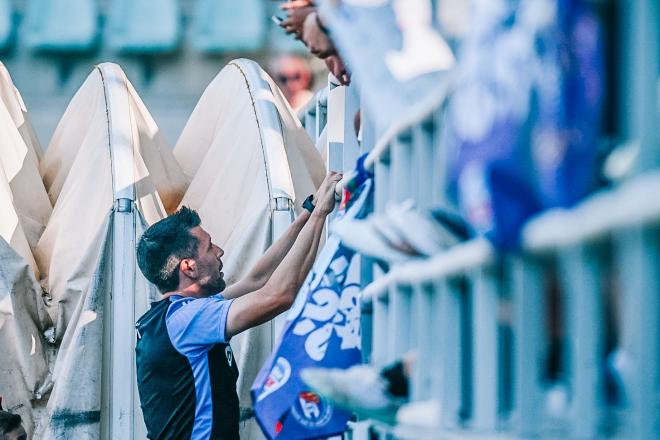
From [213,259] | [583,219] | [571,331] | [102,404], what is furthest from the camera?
[102,404]

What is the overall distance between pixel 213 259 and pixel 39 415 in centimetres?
113

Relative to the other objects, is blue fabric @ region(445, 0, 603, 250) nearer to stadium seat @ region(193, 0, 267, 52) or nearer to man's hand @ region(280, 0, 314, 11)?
man's hand @ region(280, 0, 314, 11)

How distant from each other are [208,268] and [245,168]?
1120 mm

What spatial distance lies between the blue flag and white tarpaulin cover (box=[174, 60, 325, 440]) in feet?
6.28

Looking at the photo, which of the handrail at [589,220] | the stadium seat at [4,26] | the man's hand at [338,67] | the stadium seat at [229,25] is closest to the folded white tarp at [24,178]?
the man's hand at [338,67]

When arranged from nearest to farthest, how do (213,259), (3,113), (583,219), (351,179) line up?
(583,219)
(351,179)
(213,259)
(3,113)

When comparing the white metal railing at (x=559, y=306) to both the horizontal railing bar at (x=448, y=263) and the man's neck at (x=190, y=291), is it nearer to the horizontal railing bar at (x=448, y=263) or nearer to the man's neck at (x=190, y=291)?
the horizontal railing bar at (x=448, y=263)

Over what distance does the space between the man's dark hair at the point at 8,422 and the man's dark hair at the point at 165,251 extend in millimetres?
766

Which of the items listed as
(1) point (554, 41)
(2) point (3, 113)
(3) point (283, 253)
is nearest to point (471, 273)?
(1) point (554, 41)

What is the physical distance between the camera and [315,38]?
12.4 feet

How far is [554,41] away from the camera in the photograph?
189 centimetres

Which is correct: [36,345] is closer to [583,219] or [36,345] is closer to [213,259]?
[213,259]

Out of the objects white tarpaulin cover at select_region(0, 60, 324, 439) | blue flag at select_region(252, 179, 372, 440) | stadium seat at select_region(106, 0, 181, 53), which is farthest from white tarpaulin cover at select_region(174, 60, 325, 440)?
stadium seat at select_region(106, 0, 181, 53)

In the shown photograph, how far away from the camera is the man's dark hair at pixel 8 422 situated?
17.4 feet
